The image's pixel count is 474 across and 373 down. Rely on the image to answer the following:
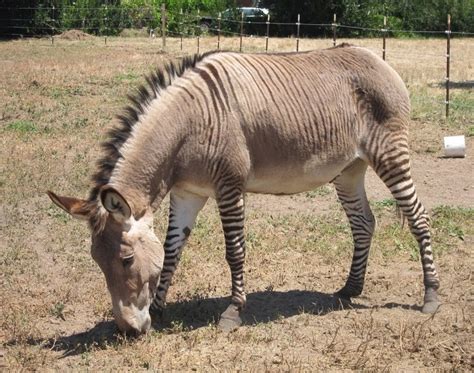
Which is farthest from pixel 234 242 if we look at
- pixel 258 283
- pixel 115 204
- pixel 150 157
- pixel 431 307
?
pixel 431 307

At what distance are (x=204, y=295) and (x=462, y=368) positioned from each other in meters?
2.61

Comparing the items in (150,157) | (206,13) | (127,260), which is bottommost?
(127,260)

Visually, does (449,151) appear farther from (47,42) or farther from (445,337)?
(47,42)

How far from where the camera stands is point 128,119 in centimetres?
587

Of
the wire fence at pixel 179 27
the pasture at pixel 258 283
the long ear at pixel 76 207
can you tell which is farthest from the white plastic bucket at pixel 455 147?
the wire fence at pixel 179 27

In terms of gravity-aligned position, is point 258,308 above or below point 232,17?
below

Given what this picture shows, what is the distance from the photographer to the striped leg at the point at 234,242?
6.08 meters

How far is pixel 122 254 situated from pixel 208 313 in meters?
1.40

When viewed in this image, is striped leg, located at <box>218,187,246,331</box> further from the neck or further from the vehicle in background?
the vehicle in background

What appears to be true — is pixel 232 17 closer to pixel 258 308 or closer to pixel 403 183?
pixel 403 183

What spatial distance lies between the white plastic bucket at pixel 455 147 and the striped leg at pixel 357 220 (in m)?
5.23

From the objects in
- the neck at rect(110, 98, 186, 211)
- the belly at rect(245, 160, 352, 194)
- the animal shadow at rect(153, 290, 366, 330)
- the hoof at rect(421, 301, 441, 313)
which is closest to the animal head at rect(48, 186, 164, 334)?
the neck at rect(110, 98, 186, 211)

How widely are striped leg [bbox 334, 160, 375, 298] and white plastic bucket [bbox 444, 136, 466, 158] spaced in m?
5.23

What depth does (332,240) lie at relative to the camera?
8.59m
